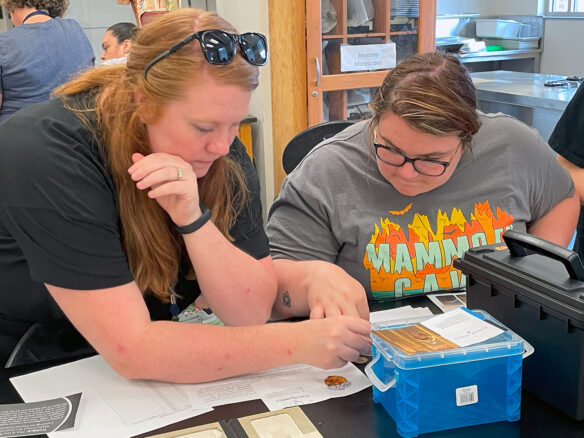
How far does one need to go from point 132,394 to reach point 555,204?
4.03 feet

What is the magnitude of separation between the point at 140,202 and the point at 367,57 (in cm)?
289

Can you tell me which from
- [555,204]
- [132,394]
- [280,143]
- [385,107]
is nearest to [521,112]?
[280,143]

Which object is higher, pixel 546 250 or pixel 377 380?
pixel 546 250

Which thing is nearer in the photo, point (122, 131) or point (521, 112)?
point (122, 131)

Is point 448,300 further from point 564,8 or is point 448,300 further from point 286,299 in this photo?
point 564,8

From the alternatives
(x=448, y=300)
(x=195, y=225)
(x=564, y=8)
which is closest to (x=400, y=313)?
(x=448, y=300)

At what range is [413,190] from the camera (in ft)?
5.60

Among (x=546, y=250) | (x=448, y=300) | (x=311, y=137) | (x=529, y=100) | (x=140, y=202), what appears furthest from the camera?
(x=529, y=100)

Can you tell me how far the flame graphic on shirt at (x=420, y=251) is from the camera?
1671 mm

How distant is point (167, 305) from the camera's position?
139cm

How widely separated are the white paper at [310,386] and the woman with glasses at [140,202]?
3 cm

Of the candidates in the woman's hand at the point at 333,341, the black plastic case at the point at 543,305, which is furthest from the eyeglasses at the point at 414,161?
the woman's hand at the point at 333,341

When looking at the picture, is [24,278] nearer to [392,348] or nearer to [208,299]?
[208,299]

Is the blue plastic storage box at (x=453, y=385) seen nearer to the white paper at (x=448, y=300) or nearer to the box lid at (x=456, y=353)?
the box lid at (x=456, y=353)
